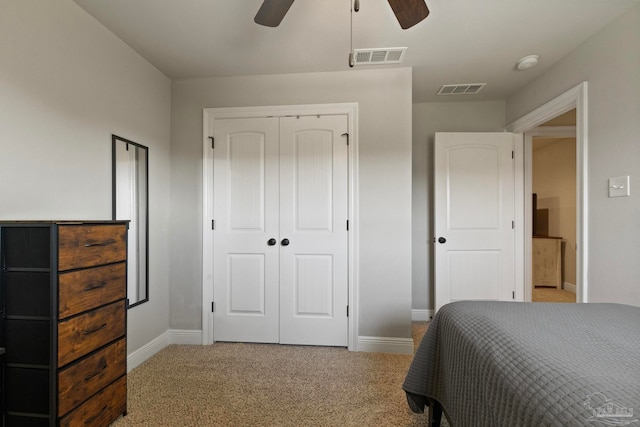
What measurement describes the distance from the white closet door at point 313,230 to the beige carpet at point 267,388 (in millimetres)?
217

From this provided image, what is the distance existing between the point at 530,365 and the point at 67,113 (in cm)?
250

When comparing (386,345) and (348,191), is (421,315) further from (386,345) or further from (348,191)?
(348,191)

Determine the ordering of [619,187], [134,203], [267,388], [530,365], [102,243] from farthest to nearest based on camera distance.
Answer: [134,203], [267,388], [619,187], [102,243], [530,365]

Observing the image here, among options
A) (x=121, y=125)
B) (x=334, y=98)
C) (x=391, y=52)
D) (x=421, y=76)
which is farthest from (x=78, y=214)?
(x=421, y=76)

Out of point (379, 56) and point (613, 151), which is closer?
point (613, 151)

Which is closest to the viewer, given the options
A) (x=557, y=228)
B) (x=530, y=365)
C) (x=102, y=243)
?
(x=530, y=365)

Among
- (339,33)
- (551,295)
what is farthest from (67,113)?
(551,295)

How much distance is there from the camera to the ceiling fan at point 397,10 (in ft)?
4.50

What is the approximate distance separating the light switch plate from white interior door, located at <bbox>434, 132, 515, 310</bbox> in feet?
4.00

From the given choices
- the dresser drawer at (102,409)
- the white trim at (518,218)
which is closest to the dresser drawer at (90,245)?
the dresser drawer at (102,409)

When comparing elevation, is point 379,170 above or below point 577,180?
above

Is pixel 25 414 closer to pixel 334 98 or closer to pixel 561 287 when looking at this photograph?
pixel 334 98

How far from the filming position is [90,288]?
1451 mm

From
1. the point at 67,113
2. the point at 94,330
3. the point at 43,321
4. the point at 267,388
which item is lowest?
the point at 267,388
